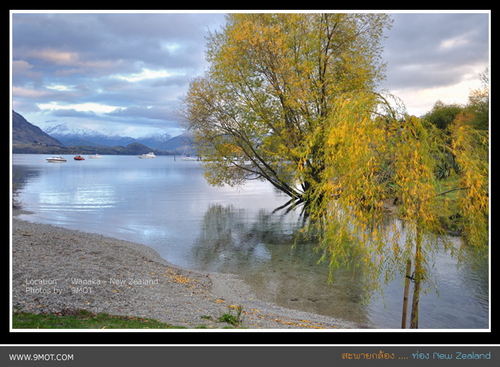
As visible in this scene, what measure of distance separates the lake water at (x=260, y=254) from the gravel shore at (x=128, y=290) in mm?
1296

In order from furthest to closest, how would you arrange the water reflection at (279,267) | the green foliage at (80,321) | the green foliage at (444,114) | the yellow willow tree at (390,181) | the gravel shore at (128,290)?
1. the green foliage at (444,114)
2. the water reflection at (279,267)
3. the gravel shore at (128,290)
4. the yellow willow tree at (390,181)
5. the green foliage at (80,321)

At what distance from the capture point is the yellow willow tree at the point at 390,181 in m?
7.25

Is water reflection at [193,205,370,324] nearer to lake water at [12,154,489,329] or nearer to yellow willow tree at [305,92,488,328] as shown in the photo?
lake water at [12,154,489,329]

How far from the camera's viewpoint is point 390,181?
25.1 feet

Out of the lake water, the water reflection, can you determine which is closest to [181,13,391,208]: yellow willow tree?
the water reflection

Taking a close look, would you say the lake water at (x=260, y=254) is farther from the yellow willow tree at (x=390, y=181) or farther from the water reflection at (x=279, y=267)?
the yellow willow tree at (x=390, y=181)

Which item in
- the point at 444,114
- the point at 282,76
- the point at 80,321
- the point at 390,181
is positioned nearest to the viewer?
the point at 80,321

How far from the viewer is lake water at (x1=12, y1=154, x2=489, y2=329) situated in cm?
1119

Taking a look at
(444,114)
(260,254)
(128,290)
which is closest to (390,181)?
(128,290)

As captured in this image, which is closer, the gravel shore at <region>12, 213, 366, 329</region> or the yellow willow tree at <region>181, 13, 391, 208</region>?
the gravel shore at <region>12, 213, 366, 329</region>

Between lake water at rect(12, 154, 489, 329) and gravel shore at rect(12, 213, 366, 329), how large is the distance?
4.25ft

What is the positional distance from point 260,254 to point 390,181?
431 inches

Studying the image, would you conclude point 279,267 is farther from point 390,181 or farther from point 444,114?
point 444,114

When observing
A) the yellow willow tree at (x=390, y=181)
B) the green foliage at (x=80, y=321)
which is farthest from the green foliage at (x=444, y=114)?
the green foliage at (x=80, y=321)
